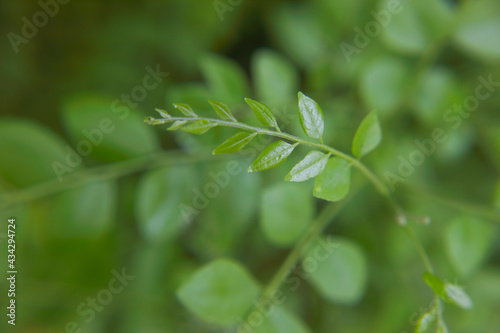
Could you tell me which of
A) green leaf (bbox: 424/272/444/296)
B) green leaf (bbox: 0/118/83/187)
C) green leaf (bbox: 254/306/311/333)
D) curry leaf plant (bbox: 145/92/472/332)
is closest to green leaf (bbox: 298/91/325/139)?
curry leaf plant (bbox: 145/92/472/332)

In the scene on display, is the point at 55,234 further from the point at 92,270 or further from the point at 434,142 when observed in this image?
the point at 434,142

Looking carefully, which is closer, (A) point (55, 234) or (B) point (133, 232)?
(A) point (55, 234)

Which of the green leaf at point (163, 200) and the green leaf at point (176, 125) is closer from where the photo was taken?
the green leaf at point (176, 125)

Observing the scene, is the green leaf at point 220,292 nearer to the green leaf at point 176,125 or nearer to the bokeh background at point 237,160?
the bokeh background at point 237,160

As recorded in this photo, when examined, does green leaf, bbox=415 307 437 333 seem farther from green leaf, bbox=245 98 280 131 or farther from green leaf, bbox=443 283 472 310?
green leaf, bbox=245 98 280 131

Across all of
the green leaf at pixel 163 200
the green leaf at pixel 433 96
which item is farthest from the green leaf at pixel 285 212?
the green leaf at pixel 433 96

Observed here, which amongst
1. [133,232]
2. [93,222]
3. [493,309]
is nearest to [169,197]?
[93,222]
